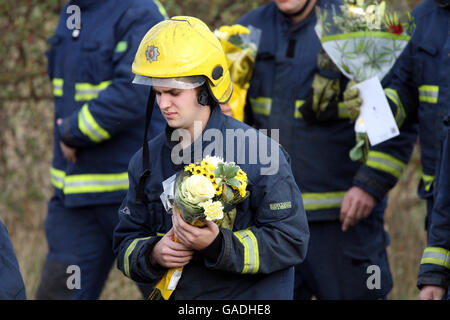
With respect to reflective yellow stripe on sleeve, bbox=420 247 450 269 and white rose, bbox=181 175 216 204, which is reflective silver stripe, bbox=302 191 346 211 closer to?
reflective yellow stripe on sleeve, bbox=420 247 450 269

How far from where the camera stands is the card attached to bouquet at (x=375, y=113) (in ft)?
14.0

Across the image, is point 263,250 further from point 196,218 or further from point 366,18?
point 366,18

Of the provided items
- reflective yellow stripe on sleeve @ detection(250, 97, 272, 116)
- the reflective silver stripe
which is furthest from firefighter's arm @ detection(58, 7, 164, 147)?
the reflective silver stripe

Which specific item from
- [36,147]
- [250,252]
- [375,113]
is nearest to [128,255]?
[250,252]

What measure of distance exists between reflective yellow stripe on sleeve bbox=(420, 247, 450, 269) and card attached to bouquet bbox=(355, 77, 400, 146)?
36.5 inches

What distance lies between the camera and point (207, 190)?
294 cm

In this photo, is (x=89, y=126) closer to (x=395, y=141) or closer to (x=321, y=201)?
(x=321, y=201)

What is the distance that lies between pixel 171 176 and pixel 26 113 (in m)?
3.85

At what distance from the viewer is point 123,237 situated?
3.48 m

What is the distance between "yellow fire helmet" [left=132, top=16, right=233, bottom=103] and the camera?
3236 mm

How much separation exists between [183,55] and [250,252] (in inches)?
32.4

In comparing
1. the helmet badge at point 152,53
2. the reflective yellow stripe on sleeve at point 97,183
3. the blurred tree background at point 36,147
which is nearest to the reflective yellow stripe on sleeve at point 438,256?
the helmet badge at point 152,53
